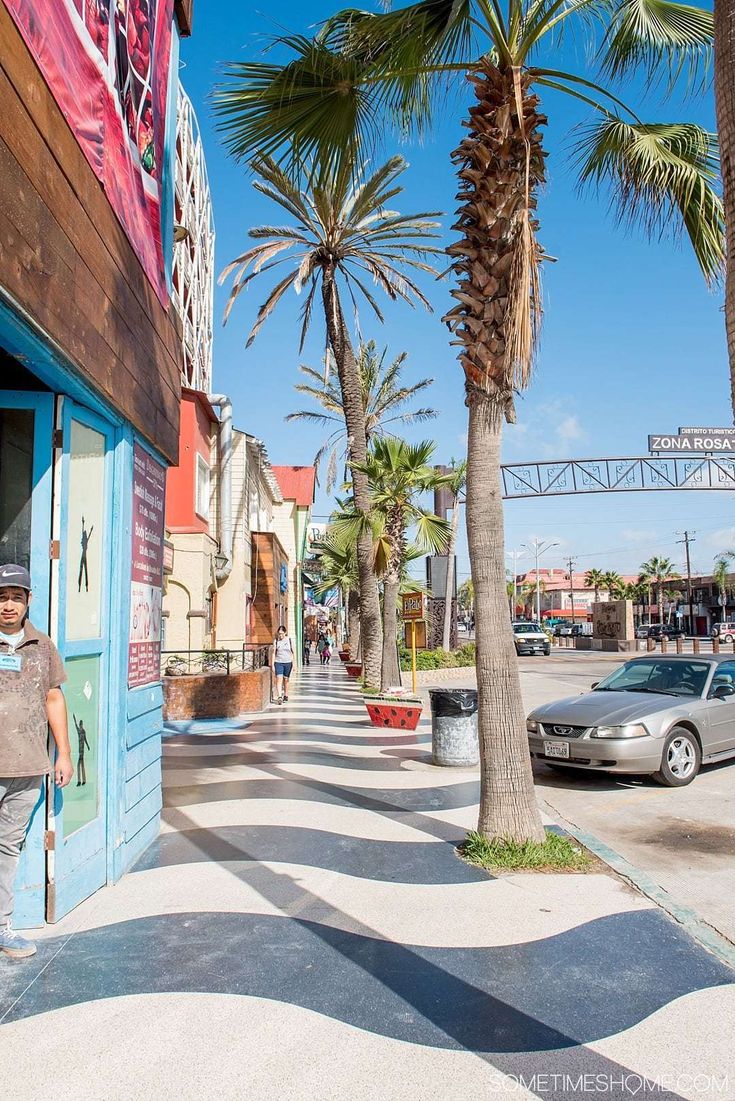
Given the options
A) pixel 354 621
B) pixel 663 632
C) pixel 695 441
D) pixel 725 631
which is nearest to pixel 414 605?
pixel 695 441

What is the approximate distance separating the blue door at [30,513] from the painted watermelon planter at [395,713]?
8942 millimetres

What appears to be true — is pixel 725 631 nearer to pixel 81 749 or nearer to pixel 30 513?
pixel 81 749

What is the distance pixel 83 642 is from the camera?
4727 mm

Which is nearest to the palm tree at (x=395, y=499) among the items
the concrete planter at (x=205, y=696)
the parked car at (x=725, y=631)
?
the concrete planter at (x=205, y=696)

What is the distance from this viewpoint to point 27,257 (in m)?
3.23

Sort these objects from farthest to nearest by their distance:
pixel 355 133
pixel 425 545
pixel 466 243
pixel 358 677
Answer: pixel 358 677 < pixel 425 545 < pixel 355 133 < pixel 466 243

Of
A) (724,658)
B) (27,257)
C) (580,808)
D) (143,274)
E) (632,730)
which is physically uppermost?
(143,274)

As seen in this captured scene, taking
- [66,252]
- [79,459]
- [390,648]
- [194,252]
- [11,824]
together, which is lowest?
[11,824]

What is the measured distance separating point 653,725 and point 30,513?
658 centimetres

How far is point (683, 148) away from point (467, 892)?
5.70 meters

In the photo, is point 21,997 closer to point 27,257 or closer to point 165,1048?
point 165,1048

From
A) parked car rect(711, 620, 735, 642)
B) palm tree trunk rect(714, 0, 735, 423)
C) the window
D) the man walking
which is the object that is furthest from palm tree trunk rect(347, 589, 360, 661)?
palm tree trunk rect(714, 0, 735, 423)

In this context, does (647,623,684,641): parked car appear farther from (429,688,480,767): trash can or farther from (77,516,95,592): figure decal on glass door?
(77,516,95,592): figure decal on glass door

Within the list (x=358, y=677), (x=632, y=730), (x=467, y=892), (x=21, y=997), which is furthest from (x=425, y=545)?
(x=21, y=997)
